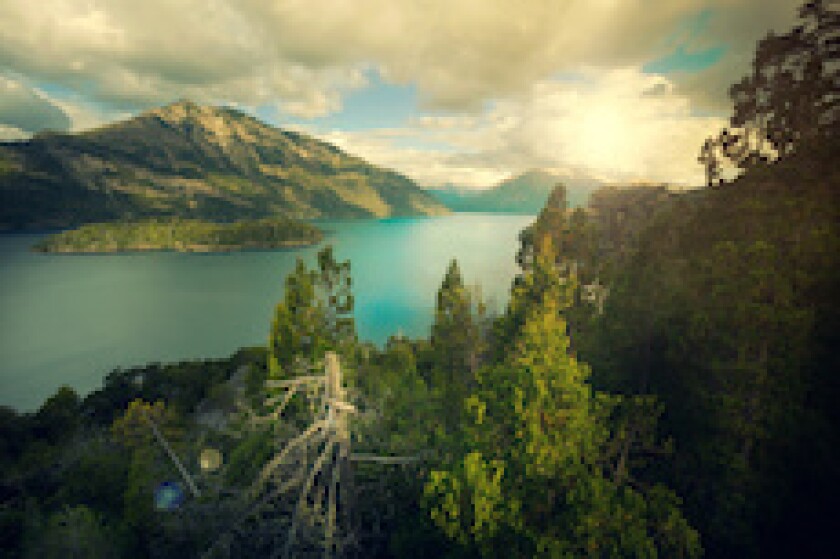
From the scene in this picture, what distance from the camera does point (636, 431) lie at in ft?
40.0

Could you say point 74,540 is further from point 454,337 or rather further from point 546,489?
point 454,337

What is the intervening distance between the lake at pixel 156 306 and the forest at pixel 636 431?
104 feet

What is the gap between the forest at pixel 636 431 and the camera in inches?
334

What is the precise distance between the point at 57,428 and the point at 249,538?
40169 millimetres

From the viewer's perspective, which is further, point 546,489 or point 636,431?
point 636,431

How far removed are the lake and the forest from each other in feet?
104

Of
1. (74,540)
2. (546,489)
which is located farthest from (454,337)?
(74,540)

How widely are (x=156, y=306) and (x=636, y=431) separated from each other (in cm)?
10522

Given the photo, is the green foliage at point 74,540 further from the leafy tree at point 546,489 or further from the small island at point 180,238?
the small island at point 180,238

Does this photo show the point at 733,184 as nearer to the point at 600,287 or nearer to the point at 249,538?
the point at 600,287

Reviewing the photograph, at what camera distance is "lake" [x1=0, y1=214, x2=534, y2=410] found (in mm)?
57594

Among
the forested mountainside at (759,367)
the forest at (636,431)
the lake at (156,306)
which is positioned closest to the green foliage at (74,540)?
the forest at (636,431)

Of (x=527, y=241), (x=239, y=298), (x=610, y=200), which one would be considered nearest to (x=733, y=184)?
(x=527, y=241)

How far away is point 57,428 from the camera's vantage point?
109ft
